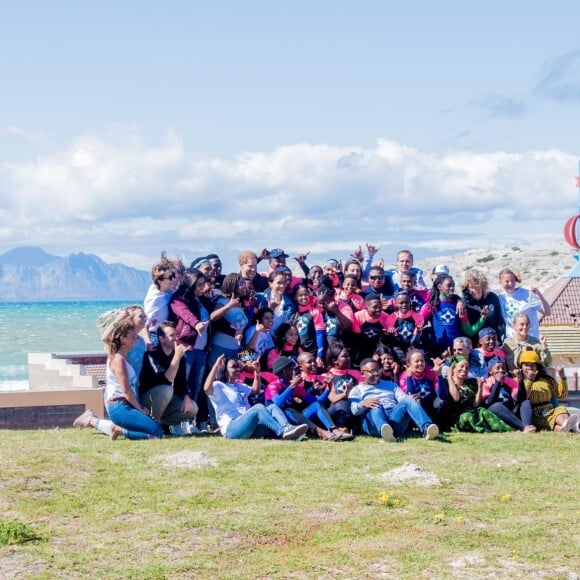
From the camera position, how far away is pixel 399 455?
10.0 meters

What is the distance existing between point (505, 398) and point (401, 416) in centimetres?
154

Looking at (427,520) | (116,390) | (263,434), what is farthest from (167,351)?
(427,520)

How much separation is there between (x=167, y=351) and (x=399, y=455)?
2.99 m

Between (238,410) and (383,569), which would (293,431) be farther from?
(383,569)

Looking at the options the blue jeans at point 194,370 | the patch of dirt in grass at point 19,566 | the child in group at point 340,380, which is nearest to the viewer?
the patch of dirt in grass at point 19,566

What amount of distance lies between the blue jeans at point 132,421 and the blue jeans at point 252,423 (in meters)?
0.89

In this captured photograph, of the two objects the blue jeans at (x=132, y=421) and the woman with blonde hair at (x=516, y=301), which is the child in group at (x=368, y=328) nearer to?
the woman with blonde hair at (x=516, y=301)

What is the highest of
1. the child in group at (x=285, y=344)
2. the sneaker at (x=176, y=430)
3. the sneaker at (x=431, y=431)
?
the child in group at (x=285, y=344)

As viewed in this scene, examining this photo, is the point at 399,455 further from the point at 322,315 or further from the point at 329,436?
the point at 322,315

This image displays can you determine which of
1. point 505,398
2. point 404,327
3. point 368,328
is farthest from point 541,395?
point 368,328

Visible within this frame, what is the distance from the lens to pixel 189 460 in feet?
31.1

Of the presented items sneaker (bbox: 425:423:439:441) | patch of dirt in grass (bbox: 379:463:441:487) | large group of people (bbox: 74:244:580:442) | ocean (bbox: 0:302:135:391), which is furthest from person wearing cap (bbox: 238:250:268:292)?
ocean (bbox: 0:302:135:391)

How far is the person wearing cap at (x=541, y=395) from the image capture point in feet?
38.4

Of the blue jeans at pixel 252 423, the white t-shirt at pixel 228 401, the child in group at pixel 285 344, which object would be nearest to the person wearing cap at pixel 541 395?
the child in group at pixel 285 344
